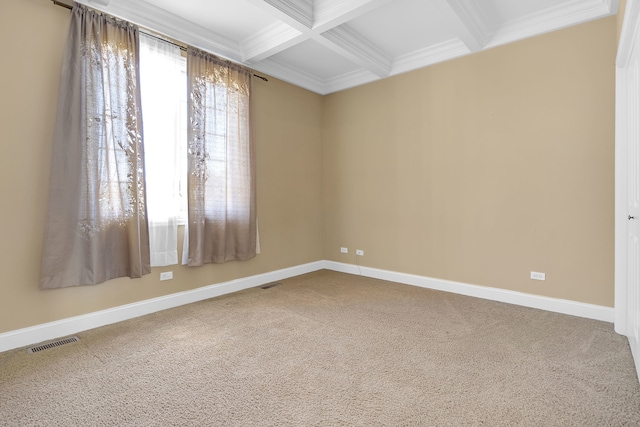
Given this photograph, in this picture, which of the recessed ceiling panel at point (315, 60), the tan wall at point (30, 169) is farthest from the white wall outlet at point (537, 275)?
the tan wall at point (30, 169)

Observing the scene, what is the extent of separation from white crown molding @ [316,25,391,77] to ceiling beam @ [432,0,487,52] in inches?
39.9

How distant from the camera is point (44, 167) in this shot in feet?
8.65

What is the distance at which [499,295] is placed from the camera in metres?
3.57

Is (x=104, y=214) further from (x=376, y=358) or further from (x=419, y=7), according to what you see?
(x=419, y=7)

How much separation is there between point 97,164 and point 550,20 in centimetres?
451

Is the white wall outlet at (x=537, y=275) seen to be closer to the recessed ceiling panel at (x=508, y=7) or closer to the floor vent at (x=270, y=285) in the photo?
the recessed ceiling panel at (x=508, y=7)

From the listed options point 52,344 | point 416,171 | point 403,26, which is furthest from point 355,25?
point 52,344

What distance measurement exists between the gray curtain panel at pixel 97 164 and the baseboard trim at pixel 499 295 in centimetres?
302

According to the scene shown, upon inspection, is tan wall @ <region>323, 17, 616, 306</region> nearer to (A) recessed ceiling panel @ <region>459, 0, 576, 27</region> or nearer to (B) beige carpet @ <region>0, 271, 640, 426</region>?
(A) recessed ceiling panel @ <region>459, 0, 576, 27</region>

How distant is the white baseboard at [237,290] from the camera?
2.60 meters

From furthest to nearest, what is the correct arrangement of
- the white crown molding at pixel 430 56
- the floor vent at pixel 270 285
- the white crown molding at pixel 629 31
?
1. the floor vent at pixel 270 285
2. the white crown molding at pixel 430 56
3. the white crown molding at pixel 629 31

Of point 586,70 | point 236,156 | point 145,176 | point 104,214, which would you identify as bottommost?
point 104,214

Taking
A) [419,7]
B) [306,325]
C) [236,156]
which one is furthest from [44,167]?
[419,7]

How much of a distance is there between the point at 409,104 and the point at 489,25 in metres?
1.19
